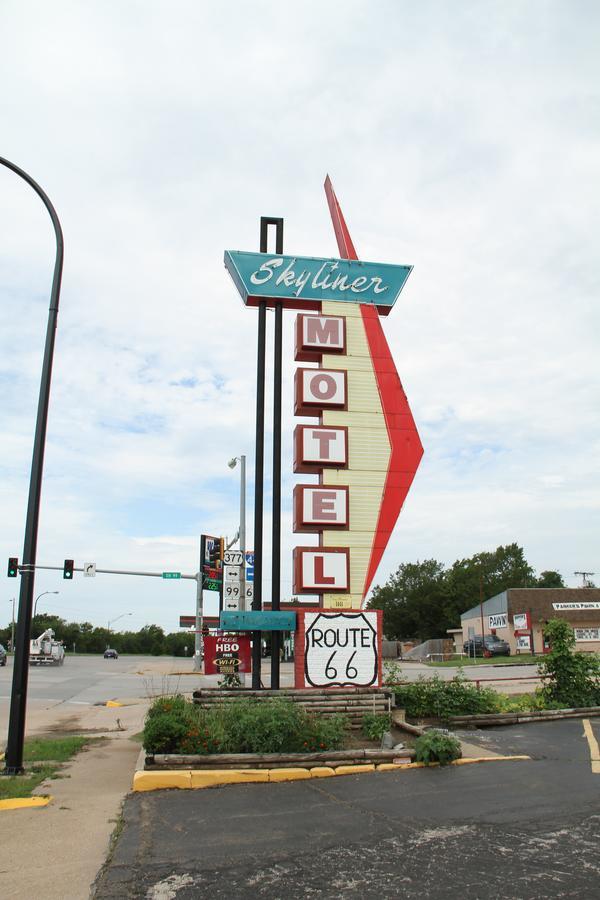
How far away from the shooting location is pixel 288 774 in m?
9.90

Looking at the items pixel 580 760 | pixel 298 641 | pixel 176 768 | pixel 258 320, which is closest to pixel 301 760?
pixel 176 768

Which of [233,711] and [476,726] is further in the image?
[476,726]

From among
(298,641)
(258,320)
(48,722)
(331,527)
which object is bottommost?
(48,722)

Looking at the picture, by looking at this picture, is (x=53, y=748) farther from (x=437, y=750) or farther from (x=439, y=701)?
(x=439, y=701)

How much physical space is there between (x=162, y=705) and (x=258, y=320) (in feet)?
31.2

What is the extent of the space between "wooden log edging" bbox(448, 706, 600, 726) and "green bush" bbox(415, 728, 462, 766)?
501cm

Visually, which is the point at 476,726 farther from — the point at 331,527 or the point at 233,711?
the point at 233,711

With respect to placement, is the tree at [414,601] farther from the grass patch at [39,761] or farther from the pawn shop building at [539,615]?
the grass patch at [39,761]

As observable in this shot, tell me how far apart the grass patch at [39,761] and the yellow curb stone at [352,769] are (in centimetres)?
406

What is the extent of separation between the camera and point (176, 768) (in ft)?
32.4

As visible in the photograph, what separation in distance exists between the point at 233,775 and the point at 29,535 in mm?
4583

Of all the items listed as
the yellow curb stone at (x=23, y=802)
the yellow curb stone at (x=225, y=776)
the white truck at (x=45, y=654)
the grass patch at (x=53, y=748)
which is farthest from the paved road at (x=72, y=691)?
the white truck at (x=45, y=654)

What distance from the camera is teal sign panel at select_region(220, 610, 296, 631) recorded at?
15.7 metres

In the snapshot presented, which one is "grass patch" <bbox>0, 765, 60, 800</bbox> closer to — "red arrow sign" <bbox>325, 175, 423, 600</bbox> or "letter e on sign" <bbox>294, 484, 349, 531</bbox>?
"letter e on sign" <bbox>294, 484, 349, 531</bbox>
